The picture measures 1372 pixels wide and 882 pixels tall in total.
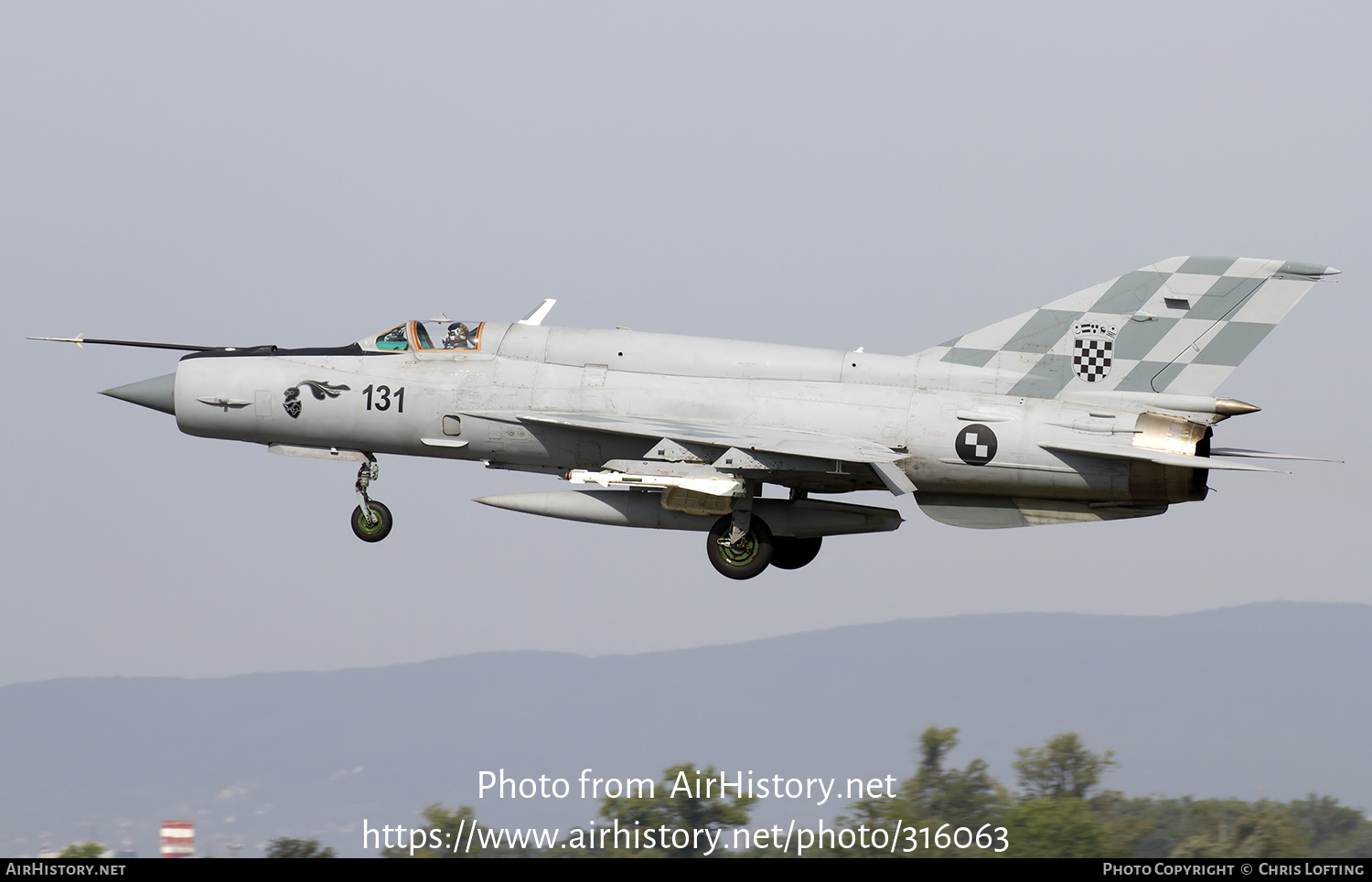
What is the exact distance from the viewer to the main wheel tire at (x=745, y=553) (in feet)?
65.1

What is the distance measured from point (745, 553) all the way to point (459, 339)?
192 inches

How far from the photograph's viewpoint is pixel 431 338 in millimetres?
20812

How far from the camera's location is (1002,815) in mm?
38375

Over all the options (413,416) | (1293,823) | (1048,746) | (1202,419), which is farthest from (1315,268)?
(1048,746)

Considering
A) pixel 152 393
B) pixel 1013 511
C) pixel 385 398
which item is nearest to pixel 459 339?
pixel 385 398

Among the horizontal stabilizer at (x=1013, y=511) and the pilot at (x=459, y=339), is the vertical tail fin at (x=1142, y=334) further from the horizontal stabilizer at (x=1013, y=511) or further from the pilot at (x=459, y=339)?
the pilot at (x=459, y=339)

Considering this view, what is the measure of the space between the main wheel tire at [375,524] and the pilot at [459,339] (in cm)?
265

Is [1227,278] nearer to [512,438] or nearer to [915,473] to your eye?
[915,473]

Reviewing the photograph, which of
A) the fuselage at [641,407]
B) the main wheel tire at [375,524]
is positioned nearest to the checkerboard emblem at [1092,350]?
the fuselage at [641,407]

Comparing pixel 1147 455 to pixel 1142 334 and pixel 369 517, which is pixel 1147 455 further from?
pixel 369 517

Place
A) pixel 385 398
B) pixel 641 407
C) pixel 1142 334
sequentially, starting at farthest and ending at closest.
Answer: pixel 385 398 < pixel 641 407 < pixel 1142 334

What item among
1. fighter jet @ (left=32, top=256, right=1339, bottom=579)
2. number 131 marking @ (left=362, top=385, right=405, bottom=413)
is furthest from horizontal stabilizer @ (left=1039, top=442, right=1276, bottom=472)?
number 131 marking @ (left=362, top=385, right=405, bottom=413)

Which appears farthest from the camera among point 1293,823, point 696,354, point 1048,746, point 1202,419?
point 1048,746

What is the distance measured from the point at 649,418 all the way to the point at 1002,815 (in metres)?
22.8
